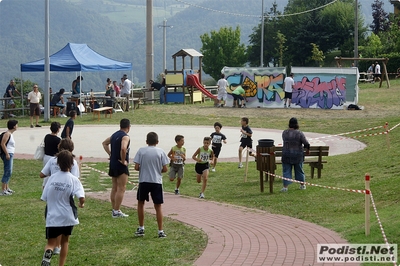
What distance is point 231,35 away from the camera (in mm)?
116000

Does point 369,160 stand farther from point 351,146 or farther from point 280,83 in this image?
point 280,83

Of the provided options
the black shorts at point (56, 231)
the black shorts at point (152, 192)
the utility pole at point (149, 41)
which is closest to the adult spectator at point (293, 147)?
the black shorts at point (152, 192)

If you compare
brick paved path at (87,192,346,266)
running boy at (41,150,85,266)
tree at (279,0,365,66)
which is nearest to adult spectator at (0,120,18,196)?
brick paved path at (87,192,346,266)

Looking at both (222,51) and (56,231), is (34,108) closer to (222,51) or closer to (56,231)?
(56,231)

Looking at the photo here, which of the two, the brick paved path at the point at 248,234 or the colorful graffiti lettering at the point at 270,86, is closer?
the brick paved path at the point at 248,234

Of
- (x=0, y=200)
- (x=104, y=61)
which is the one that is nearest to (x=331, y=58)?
(x=104, y=61)

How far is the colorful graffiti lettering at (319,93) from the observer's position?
38.8 meters

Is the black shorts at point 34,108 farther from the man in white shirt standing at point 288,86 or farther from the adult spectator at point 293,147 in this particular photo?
the adult spectator at point 293,147

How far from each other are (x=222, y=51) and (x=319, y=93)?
75188mm

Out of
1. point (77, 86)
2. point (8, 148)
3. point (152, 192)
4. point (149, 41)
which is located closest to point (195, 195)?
point (8, 148)

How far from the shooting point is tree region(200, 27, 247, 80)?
373ft

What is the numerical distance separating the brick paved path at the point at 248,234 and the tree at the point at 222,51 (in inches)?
3898

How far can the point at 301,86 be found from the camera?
39.8 m

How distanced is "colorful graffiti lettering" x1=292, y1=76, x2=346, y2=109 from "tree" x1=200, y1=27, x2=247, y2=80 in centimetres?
7283
